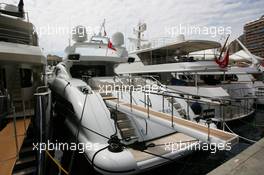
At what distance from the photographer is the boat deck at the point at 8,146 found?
3.53 m

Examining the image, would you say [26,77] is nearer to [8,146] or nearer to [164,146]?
[8,146]

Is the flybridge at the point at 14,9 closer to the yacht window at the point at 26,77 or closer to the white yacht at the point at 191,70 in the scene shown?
the yacht window at the point at 26,77

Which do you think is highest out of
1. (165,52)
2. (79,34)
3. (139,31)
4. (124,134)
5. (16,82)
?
(139,31)

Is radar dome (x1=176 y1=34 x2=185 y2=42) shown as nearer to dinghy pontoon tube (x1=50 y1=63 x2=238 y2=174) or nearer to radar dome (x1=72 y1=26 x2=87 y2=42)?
radar dome (x1=72 y1=26 x2=87 y2=42)

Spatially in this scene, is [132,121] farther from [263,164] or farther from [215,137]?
[263,164]

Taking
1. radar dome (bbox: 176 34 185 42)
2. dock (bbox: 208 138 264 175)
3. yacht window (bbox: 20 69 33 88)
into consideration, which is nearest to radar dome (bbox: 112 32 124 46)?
yacht window (bbox: 20 69 33 88)

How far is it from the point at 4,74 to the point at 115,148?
21.0ft

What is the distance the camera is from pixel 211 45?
1529cm

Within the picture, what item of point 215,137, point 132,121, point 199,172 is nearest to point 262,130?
point 199,172

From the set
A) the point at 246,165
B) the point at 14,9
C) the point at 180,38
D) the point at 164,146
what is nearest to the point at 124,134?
the point at 164,146

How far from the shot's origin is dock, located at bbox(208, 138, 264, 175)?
3.17m

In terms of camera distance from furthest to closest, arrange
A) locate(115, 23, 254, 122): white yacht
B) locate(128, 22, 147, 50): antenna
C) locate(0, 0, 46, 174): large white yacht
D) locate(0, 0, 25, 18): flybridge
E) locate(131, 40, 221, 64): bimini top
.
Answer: locate(128, 22, 147, 50): antenna → locate(131, 40, 221, 64): bimini top → locate(115, 23, 254, 122): white yacht → locate(0, 0, 25, 18): flybridge → locate(0, 0, 46, 174): large white yacht

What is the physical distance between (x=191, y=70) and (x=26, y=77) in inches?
419

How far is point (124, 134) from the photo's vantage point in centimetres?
561
